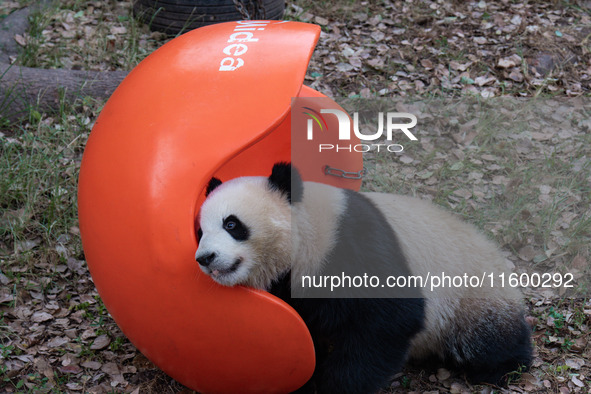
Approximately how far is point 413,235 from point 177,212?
3.74 ft

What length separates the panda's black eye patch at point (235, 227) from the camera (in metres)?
2.33

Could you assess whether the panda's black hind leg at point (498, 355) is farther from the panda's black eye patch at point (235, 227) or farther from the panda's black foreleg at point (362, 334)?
the panda's black eye patch at point (235, 227)

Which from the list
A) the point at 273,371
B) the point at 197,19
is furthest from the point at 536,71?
the point at 273,371

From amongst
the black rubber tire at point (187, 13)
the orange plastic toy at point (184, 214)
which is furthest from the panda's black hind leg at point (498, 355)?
the black rubber tire at point (187, 13)

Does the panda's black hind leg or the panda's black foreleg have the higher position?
the panda's black foreleg

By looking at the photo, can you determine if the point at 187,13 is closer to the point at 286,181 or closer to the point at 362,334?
the point at 286,181

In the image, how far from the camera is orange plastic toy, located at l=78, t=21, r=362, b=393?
2.33 meters

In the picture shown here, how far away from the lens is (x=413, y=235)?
2.81 meters

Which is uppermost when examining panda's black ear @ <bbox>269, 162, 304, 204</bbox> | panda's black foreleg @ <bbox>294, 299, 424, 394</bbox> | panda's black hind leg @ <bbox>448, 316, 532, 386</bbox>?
panda's black ear @ <bbox>269, 162, 304, 204</bbox>

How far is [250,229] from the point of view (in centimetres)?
235

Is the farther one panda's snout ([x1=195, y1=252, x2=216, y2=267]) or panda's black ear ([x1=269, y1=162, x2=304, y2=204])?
panda's black ear ([x1=269, y1=162, x2=304, y2=204])

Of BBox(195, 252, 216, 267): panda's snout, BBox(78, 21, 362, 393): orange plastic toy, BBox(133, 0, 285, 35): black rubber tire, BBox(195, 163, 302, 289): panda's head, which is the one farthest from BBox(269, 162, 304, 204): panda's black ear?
BBox(133, 0, 285, 35): black rubber tire

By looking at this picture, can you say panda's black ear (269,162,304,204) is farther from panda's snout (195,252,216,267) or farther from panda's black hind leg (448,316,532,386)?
panda's black hind leg (448,316,532,386)

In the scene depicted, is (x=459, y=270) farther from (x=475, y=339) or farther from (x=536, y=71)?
(x=536, y=71)
